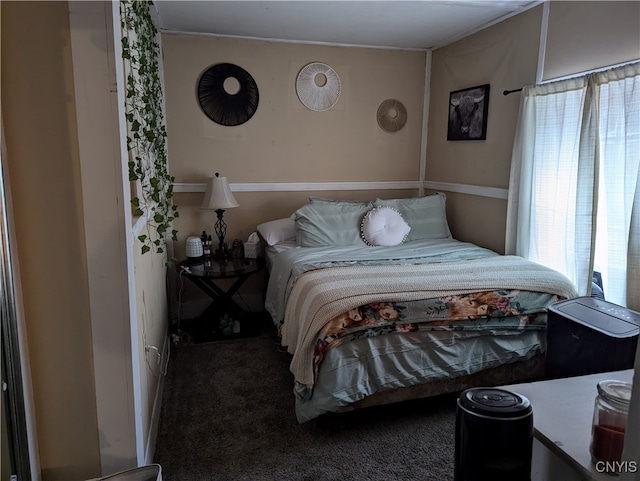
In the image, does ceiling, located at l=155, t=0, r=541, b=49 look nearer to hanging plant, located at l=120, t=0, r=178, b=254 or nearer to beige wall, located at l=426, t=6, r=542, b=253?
beige wall, located at l=426, t=6, r=542, b=253

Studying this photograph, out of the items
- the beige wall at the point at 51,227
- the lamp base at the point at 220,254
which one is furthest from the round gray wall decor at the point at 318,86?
the beige wall at the point at 51,227

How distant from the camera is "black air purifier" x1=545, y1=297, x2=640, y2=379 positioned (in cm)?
186

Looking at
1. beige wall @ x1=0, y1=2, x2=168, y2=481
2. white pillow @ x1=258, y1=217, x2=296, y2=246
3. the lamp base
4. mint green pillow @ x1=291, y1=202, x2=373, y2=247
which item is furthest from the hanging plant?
mint green pillow @ x1=291, y1=202, x2=373, y2=247

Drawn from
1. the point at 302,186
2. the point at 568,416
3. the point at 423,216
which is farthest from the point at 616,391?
the point at 302,186

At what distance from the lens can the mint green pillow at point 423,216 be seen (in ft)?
11.5

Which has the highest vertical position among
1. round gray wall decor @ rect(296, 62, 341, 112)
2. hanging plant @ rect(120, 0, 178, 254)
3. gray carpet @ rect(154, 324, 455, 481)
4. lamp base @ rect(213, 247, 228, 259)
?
round gray wall decor @ rect(296, 62, 341, 112)

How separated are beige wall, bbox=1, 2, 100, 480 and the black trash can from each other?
3.93 ft

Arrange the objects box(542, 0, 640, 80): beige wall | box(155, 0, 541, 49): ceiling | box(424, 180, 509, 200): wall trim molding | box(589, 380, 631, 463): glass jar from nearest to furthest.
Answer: box(589, 380, 631, 463): glass jar < box(542, 0, 640, 80): beige wall < box(155, 0, 541, 49): ceiling < box(424, 180, 509, 200): wall trim molding

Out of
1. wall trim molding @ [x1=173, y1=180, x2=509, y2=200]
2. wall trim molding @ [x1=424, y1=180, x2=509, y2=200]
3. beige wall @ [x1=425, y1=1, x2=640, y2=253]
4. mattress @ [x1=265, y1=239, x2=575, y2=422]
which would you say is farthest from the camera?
wall trim molding @ [x1=173, y1=180, x2=509, y2=200]

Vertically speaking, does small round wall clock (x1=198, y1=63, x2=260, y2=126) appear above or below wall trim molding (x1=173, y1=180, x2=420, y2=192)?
above

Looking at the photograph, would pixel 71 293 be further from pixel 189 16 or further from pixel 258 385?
pixel 189 16

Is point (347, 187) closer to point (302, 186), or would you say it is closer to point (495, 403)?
point (302, 186)

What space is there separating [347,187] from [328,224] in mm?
751

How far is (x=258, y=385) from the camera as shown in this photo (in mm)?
2619
